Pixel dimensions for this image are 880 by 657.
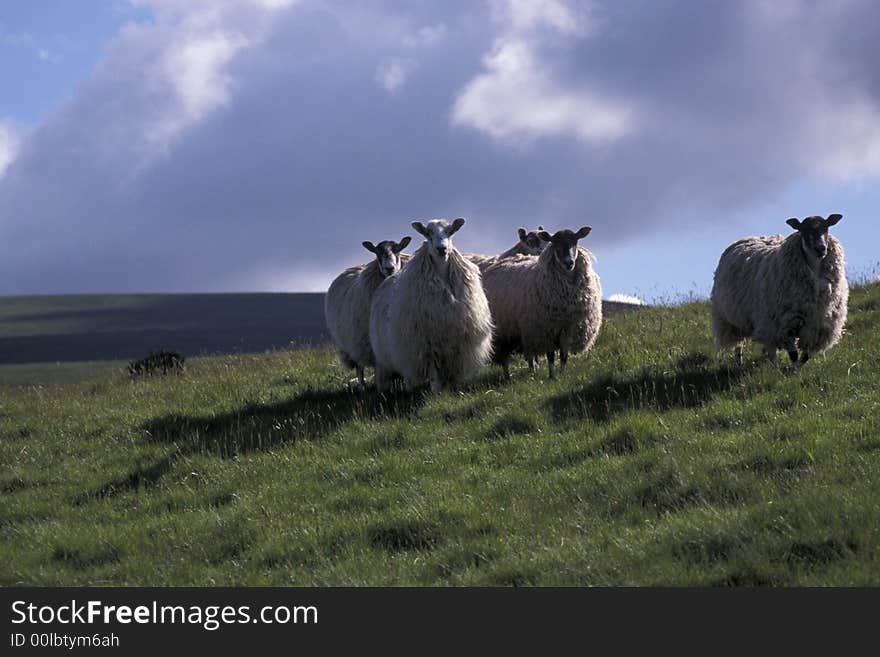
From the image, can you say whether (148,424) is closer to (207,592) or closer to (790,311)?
(207,592)

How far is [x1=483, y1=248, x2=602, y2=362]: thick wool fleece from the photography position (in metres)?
16.0

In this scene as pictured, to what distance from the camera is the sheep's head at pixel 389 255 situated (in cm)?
1634

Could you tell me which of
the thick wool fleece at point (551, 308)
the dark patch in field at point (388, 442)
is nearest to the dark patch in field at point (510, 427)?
the dark patch in field at point (388, 442)

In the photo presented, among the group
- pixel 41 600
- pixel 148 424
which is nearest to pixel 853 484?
pixel 41 600

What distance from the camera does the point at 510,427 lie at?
12.5 m

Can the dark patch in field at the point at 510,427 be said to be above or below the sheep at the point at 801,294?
below

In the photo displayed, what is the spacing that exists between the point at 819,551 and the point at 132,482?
8.15 meters

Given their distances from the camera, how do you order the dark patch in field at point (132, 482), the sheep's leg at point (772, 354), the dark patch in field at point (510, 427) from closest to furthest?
the dark patch in field at point (510, 427), the dark patch in field at point (132, 482), the sheep's leg at point (772, 354)

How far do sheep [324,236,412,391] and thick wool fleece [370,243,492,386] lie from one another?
1.15 m

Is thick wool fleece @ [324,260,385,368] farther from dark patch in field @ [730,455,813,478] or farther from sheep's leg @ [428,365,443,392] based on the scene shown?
dark patch in field @ [730,455,813,478]

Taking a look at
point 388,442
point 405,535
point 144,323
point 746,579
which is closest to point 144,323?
point 144,323

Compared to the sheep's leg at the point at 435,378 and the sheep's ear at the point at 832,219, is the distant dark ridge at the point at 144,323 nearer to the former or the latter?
the sheep's leg at the point at 435,378

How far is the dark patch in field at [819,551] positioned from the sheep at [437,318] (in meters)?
7.73

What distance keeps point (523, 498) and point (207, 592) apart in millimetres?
2902
